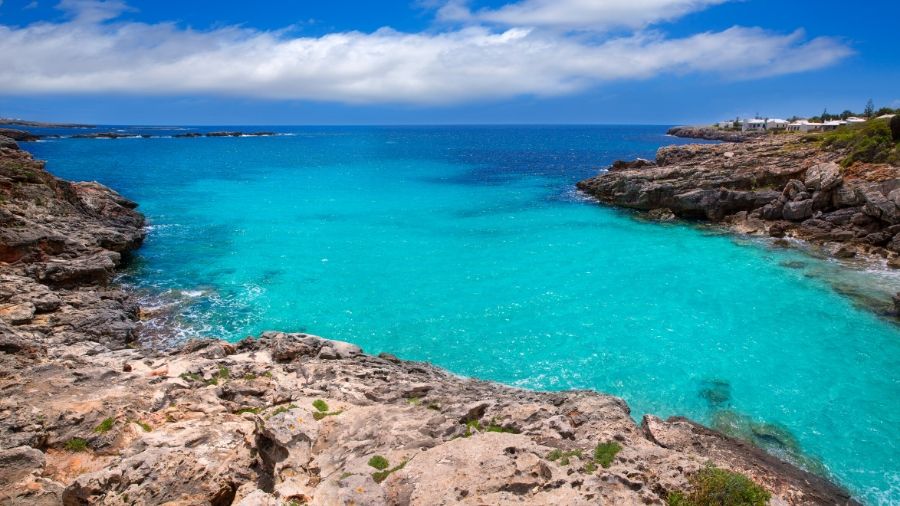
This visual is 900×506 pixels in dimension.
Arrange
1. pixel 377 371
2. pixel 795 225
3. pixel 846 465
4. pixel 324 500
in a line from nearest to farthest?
1. pixel 324 500
2. pixel 846 465
3. pixel 377 371
4. pixel 795 225

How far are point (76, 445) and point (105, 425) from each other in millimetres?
839

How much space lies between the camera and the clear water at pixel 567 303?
23.5 meters

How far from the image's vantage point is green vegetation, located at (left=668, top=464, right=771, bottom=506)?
37.9ft

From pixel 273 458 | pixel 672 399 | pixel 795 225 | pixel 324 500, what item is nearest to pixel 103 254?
pixel 273 458

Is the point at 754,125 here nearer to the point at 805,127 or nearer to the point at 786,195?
the point at 805,127

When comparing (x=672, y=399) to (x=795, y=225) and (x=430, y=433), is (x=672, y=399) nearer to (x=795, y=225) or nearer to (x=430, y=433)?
(x=430, y=433)

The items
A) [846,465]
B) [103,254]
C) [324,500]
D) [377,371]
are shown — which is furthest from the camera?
[103,254]

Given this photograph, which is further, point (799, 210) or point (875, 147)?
point (875, 147)

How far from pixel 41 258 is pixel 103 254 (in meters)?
3.67

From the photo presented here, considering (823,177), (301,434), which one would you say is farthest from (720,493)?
(823,177)

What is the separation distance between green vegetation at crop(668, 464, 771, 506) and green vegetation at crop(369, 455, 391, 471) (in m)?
7.11

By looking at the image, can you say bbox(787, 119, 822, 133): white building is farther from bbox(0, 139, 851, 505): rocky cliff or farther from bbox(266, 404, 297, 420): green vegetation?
bbox(266, 404, 297, 420): green vegetation

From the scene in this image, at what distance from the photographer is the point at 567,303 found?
112ft

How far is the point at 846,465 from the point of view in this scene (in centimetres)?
1877
